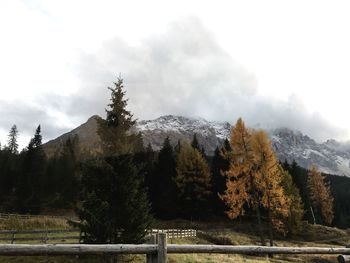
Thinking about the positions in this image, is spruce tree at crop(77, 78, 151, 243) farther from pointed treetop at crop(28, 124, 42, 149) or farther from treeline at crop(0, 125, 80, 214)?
pointed treetop at crop(28, 124, 42, 149)

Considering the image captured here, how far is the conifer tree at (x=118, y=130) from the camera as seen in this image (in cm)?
2281

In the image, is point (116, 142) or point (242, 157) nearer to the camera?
point (116, 142)

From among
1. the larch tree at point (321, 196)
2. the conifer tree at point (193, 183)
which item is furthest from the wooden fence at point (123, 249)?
the larch tree at point (321, 196)

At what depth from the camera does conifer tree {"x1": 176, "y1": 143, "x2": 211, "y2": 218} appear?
57.0 metres

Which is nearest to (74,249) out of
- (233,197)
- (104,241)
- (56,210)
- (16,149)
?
(104,241)

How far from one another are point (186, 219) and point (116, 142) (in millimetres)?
36784

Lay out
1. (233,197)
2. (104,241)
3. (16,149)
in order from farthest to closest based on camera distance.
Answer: (16,149) → (233,197) → (104,241)

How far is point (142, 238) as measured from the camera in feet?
70.3

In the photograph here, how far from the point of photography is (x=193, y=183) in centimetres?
5794

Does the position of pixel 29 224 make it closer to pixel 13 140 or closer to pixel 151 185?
pixel 151 185

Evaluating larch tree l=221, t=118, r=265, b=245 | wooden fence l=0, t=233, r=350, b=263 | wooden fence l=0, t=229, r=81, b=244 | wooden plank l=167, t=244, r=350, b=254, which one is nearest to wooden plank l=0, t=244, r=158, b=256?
wooden fence l=0, t=233, r=350, b=263

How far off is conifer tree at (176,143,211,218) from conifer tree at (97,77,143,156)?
3397 centimetres

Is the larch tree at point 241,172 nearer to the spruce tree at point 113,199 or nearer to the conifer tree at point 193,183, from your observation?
the spruce tree at point 113,199

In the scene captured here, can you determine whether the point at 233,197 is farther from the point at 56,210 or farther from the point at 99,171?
the point at 56,210
